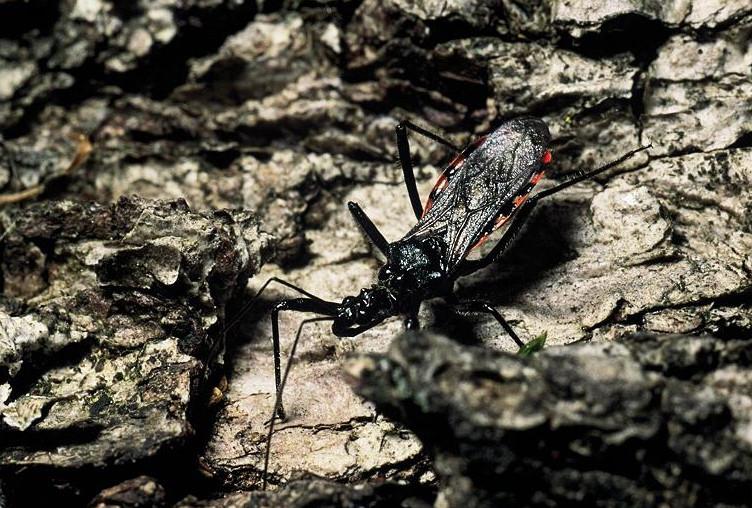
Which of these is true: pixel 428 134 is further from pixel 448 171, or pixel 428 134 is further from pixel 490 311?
pixel 490 311

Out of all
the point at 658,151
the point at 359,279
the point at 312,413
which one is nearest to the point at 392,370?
the point at 312,413

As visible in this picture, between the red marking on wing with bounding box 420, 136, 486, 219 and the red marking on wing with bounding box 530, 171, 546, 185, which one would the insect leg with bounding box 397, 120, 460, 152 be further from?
the red marking on wing with bounding box 530, 171, 546, 185

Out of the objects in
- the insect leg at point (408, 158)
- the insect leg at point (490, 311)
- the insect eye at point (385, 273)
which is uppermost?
the insect leg at point (408, 158)

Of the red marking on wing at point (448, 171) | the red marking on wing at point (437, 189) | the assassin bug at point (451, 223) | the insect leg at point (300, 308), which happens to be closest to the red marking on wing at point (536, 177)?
the assassin bug at point (451, 223)

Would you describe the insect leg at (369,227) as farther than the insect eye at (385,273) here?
Yes

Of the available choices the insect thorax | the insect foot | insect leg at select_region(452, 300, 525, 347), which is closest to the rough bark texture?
the insect foot

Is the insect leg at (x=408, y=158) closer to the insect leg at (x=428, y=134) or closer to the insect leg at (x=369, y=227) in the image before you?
the insect leg at (x=428, y=134)
